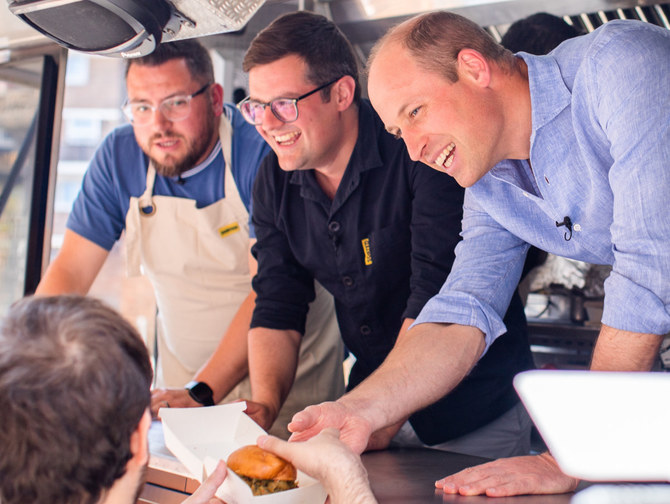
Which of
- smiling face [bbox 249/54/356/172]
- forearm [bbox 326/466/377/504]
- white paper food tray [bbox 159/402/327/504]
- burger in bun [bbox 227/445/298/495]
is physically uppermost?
smiling face [bbox 249/54/356/172]

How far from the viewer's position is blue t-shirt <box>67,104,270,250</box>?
7.30 ft

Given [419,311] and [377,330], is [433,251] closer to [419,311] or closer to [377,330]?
[419,311]

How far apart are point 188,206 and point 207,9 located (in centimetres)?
87

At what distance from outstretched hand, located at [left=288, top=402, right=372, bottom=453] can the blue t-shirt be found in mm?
1045

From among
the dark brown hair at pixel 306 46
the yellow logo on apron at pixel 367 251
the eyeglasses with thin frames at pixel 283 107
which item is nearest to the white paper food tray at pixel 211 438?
the yellow logo on apron at pixel 367 251

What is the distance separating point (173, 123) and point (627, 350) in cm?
145

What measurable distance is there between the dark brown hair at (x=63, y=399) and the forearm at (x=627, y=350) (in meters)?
0.76

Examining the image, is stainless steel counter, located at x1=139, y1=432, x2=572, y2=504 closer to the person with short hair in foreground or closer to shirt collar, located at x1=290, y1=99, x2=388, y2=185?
the person with short hair in foreground

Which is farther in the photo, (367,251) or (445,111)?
(367,251)

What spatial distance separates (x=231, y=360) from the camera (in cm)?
205

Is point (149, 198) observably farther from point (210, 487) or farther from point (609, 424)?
point (609, 424)

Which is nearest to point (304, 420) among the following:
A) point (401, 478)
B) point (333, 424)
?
point (333, 424)

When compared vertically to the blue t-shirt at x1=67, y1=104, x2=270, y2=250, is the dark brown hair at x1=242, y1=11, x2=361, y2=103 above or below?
above

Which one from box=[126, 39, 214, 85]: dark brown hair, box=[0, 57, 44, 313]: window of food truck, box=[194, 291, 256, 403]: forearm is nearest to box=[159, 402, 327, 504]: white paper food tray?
box=[194, 291, 256, 403]: forearm
